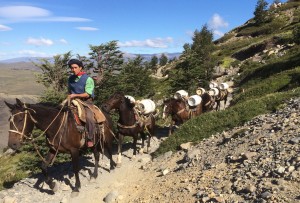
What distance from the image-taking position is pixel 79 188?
12.3 m

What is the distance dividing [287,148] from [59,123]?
304 inches

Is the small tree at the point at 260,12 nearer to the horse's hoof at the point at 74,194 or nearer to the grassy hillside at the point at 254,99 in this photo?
the grassy hillside at the point at 254,99

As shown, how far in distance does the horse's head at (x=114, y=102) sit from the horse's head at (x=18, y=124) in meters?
4.77

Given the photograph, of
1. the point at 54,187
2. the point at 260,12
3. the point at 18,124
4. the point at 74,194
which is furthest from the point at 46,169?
the point at 260,12

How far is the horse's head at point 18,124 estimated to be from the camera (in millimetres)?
9750

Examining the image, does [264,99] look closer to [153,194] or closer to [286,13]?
[153,194]

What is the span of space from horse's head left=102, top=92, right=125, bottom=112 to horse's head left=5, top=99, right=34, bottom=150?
188 inches

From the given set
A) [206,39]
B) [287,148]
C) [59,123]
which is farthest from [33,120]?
[206,39]

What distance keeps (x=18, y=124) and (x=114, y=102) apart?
5.91 metres

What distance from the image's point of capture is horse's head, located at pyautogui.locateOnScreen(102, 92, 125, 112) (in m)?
14.8

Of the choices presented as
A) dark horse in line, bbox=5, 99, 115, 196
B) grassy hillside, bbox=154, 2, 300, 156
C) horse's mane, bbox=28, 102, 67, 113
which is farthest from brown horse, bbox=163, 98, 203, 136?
horse's mane, bbox=28, 102, 67, 113

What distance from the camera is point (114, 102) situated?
50.0 feet

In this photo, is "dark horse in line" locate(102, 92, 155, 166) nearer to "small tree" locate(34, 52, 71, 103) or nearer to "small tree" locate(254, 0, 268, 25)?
"small tree" locate(34, 52, 71, 103)

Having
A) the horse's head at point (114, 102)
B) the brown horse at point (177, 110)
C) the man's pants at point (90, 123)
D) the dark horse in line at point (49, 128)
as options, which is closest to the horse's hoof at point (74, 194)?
the dark horse in line at point (49, 128)
